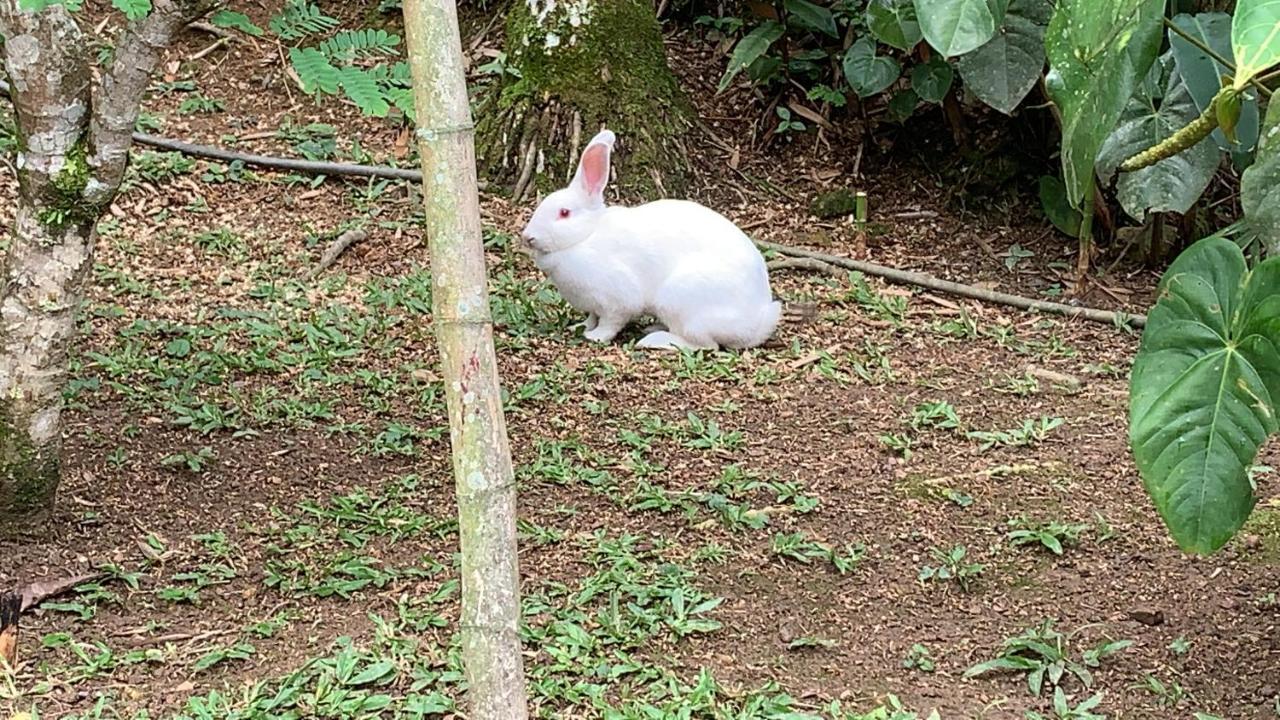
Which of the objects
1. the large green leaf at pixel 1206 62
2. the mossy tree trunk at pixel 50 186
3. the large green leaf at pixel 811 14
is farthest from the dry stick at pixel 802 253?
the mossy tree trunk at pixel 50 186

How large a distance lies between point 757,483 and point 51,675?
175cm

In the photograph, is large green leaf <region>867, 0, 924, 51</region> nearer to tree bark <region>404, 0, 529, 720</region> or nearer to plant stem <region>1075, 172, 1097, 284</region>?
plant stem <region>1075, 172, 1097, 284</region>

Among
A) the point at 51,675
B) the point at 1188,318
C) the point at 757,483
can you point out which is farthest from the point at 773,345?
the point at 51,675

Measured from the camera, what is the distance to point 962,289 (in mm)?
5254

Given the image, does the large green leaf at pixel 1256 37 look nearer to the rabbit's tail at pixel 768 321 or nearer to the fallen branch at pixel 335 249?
the rabbit's tail at pixel 768 321

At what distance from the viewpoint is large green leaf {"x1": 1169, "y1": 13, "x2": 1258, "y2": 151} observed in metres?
4.03

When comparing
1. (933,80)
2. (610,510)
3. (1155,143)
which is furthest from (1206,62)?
(610,510)

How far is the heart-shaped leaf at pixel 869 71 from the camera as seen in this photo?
19.0 ft

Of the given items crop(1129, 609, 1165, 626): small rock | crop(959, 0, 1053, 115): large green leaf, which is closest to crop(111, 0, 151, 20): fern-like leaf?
crop(1129, 609, 1165, 626): small rock

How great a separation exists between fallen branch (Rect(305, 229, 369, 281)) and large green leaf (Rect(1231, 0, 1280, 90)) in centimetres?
406

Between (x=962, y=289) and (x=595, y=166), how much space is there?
5.15ft

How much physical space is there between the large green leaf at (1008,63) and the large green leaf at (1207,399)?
2.33m

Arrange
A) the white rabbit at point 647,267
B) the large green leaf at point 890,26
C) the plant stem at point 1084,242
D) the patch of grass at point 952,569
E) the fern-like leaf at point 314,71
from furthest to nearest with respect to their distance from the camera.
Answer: the plant stem at point 1084,242, the large green leaf at point 890,26, the white rabbit at point 647,267, the patch of grass at point 952,569, the fern-like leaf at point 314,71

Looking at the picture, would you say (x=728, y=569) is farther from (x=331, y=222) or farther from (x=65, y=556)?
(x=331, y=222)
